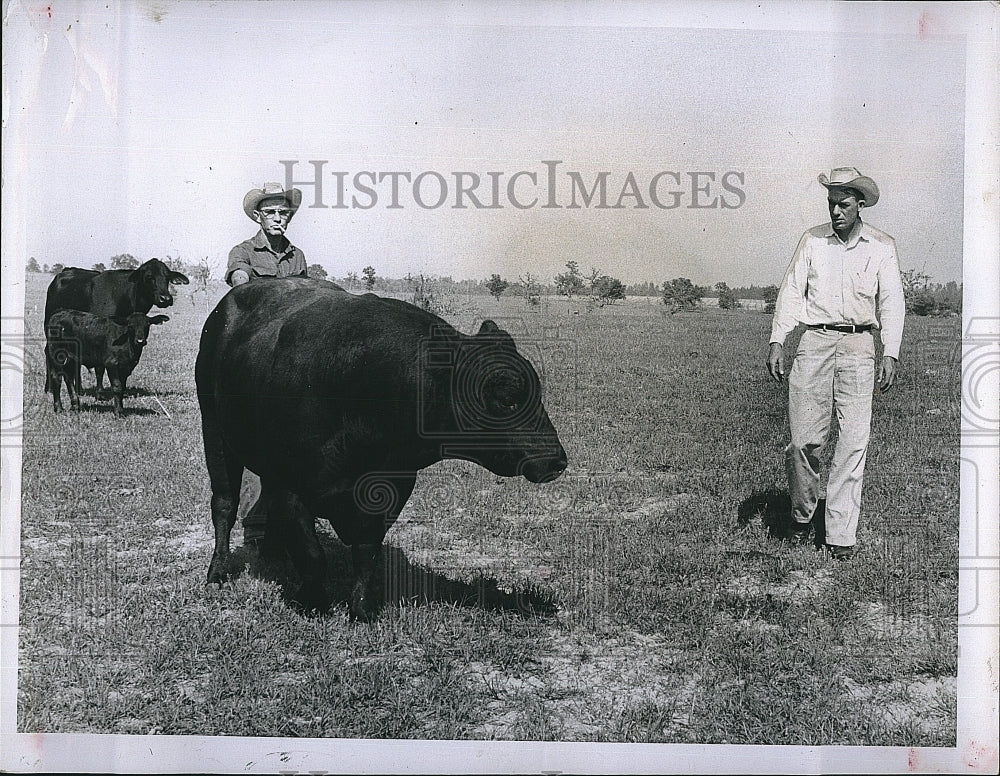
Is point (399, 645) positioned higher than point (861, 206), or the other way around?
point (861, 206)

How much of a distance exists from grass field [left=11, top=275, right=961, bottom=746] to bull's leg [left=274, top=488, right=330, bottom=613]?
0.26ft

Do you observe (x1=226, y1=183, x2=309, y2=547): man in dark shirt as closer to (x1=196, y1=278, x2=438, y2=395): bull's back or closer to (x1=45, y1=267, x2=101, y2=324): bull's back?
(x1=196, y1=278, x2=438, y2=395): bull's back

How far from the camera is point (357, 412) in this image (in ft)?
11.9

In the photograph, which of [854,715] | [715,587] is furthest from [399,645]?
[854,715]

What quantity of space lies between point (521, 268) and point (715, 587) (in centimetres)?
173

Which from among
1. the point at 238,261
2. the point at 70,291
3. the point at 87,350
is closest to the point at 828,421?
the point at 238,261

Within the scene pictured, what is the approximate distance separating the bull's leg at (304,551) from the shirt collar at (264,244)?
3.71 feet

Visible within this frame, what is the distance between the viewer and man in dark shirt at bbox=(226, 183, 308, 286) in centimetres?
387

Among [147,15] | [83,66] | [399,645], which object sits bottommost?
[399,645]

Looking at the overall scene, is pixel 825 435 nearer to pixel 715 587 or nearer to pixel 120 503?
pixel 715 587

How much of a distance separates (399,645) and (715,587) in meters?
1.48

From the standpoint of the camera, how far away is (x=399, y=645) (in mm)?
3773

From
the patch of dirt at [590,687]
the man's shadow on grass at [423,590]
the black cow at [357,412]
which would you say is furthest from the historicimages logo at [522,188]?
the patch of dirt at [590,687]

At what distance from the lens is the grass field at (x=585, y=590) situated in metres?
3.75
